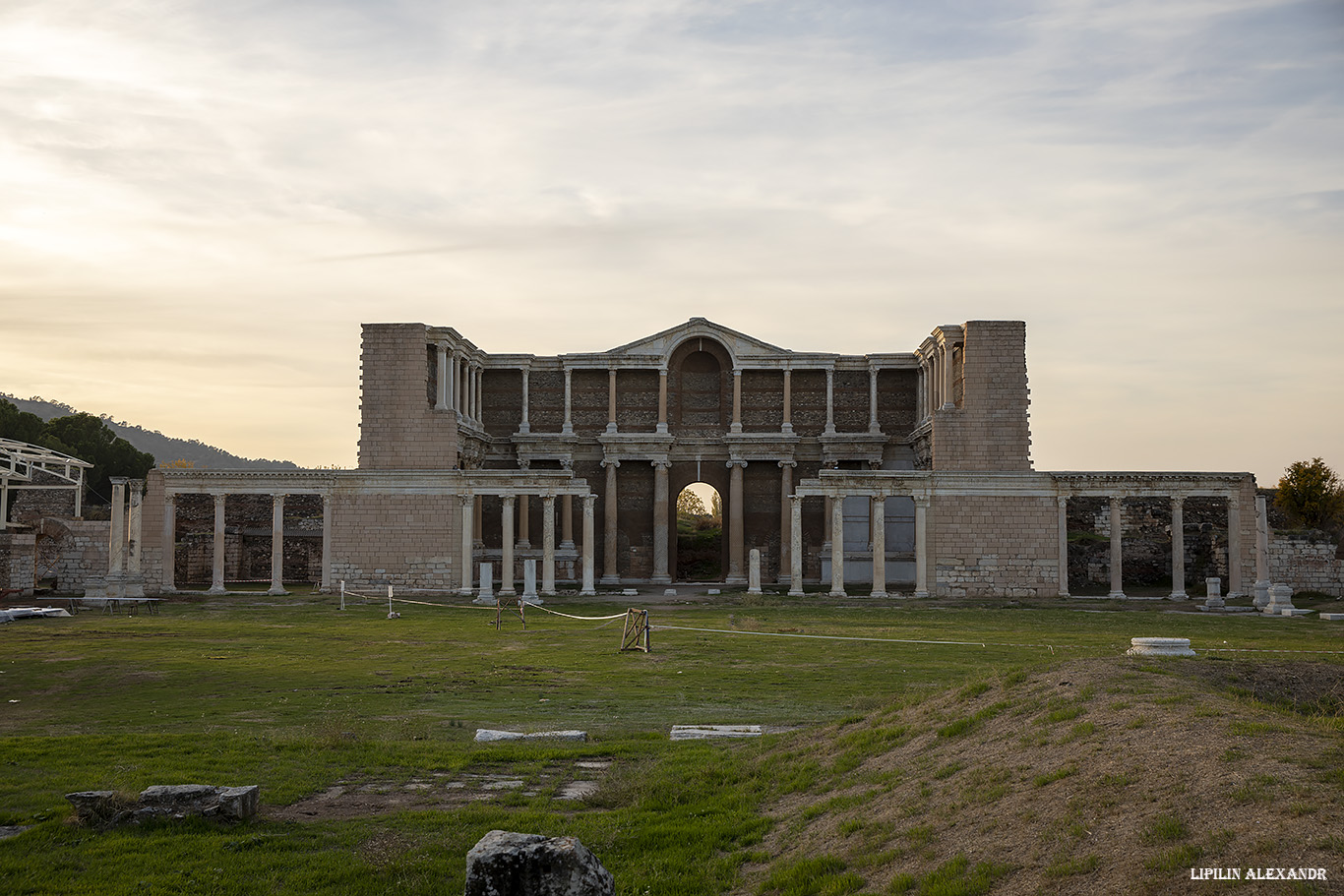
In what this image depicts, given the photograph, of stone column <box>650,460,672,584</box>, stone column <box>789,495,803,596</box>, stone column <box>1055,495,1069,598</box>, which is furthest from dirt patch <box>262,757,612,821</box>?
stone column <box>650,460,672,584</box>

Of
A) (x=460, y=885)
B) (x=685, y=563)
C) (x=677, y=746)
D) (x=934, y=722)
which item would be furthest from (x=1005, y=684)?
(x=685, y=563)

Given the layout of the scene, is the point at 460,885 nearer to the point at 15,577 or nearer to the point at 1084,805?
the point at 1084,805

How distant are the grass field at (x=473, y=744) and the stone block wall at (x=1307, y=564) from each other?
16.0 m

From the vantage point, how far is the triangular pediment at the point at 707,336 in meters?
50.6

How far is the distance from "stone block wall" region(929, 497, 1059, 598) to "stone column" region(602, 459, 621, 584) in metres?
14.4

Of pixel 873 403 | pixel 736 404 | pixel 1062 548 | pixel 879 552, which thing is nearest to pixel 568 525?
pixel 736 404

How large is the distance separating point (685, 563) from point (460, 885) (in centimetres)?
4883

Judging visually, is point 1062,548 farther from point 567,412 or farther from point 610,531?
point 567,412

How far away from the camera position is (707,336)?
167 ft

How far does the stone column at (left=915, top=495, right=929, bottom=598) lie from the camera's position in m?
40.5

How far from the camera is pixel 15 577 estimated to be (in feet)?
135

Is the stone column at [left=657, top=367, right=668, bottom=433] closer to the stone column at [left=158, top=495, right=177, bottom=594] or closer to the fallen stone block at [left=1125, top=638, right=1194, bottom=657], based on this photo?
the stone column at [left=158, top=495, right=177, bottom=594]

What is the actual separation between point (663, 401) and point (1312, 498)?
109 ft

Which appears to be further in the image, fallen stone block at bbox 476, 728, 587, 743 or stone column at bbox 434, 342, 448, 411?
stone column at bbox 434, 342, 448, 411
